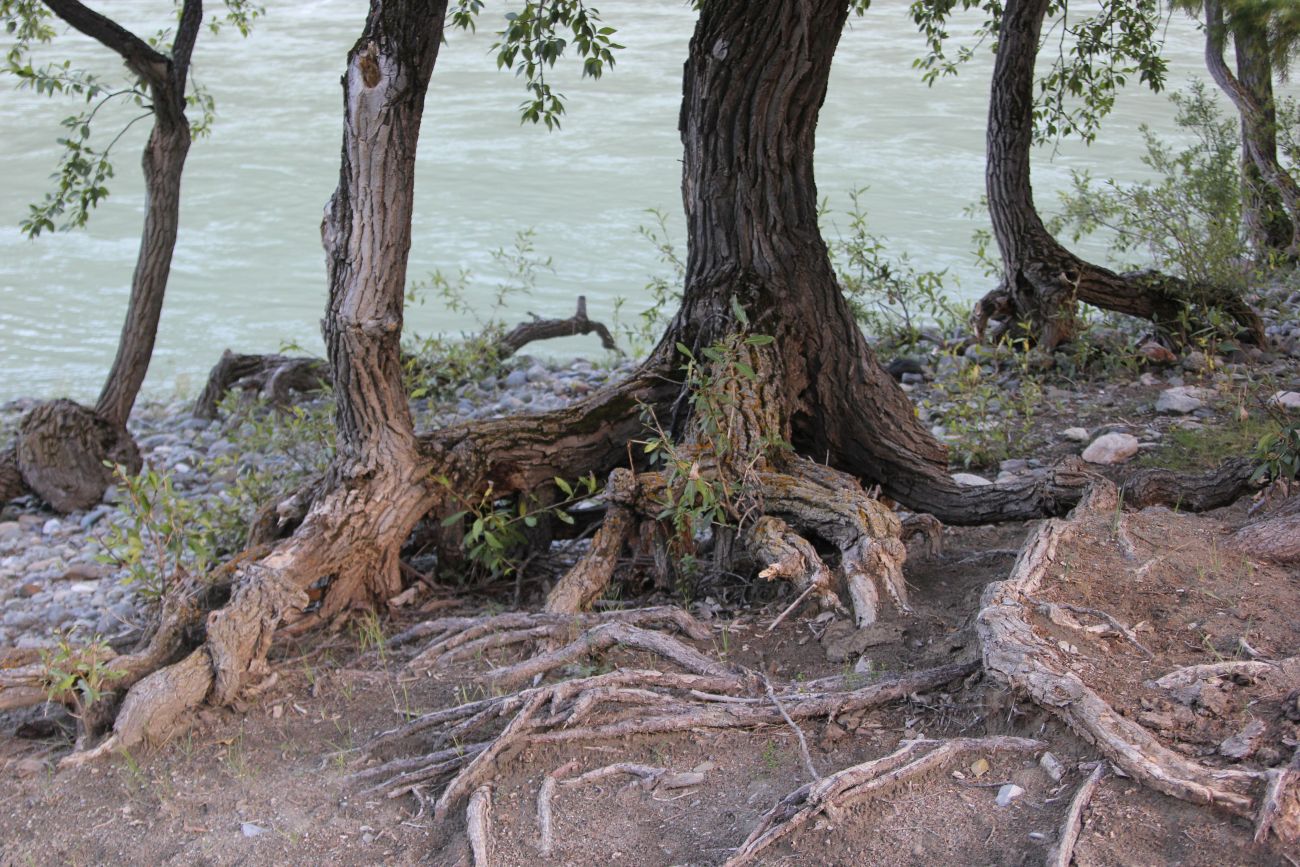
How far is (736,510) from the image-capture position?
15.0 ft

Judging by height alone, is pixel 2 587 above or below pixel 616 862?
below

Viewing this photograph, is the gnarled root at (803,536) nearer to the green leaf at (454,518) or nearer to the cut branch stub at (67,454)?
the green leaf at (454,518)

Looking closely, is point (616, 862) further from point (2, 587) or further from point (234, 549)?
point (2, 587)

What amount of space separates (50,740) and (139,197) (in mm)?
14366

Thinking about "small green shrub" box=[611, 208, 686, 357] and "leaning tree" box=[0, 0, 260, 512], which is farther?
"small green shrub" box=[611, 208, 686, 357]

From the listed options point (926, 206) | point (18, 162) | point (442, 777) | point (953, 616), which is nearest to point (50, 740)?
point (442, 777)

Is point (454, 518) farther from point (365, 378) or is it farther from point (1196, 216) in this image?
point (1196, 216)

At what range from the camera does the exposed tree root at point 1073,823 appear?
8.39 ft

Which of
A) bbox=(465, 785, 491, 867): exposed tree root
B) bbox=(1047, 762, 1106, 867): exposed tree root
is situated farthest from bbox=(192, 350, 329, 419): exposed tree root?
bbox=(1047, 762, 1106, 867): exposed tree root

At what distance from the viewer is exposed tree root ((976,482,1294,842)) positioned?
2.67m

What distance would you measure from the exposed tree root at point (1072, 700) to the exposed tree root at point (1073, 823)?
7 cm

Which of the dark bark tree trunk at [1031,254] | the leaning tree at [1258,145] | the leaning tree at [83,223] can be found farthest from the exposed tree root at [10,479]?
the leaning tree at [1258,145]

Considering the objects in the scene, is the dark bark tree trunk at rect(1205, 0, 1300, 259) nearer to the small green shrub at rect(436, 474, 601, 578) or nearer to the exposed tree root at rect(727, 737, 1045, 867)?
the small green shrub at rect(436, 474, 601, 578)

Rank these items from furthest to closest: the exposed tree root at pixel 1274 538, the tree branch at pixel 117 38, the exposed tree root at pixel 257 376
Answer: the exposed tree root at pixel 257 376
the tree branch at pixel 117 38
the exposed tree root at pixel 1274 538
